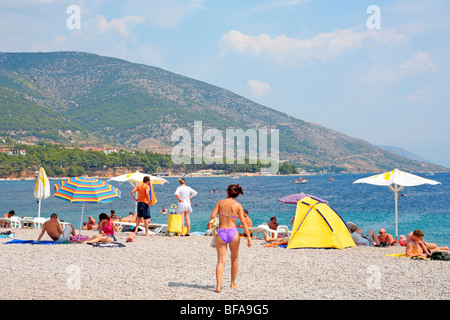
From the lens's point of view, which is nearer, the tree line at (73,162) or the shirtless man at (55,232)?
the shirtless man at (55,232)

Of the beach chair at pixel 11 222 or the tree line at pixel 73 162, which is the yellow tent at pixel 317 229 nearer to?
the beach chair at pixel 11 222

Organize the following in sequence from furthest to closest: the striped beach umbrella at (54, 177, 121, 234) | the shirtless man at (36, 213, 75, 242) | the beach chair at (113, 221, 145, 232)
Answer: the beach chair at (113, 221, 145, 232), the striped beach umbrella at (54, 177, 121, 234), the shirtless man at (36, 213, 75, 242)

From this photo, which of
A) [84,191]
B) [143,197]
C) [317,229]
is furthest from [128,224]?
[317,229]

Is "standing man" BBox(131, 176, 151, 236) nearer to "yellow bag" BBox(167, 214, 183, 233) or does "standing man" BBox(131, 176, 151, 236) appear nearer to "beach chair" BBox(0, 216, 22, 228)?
"yellow bag" BBox(167, 214, 183, 233)

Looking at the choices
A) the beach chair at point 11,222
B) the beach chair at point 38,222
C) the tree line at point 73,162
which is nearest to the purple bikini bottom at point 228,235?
the beach chair at point 38,222

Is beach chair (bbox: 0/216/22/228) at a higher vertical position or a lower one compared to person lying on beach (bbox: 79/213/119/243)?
lower

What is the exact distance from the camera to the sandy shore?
755 cm

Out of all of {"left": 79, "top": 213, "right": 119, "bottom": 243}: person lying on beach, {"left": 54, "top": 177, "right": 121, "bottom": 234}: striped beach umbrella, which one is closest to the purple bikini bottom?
{"left": 79, "top": 213, "right": 119, "bottom": 243}: person lying on beach

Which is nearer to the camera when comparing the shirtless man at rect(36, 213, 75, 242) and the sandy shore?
the sandy shore

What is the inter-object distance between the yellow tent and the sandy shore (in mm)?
514

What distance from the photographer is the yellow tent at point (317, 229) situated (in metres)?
13.5

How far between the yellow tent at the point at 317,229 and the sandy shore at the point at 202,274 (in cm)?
51
